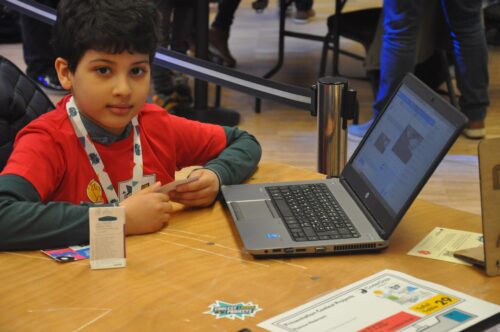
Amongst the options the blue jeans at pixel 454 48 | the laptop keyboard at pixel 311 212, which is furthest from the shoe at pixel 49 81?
the laptop keyboard at pixel 311 212

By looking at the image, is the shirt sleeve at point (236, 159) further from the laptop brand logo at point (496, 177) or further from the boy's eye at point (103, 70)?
the laptop brand logo at point (496, 177)

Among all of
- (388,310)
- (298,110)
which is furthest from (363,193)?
(298,110)

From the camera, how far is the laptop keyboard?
1.45m

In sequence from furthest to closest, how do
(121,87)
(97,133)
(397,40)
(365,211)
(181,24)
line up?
(181,24) → (397,40) → (97,133) → (121,87) → (365,211)

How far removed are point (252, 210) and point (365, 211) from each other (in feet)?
0.70

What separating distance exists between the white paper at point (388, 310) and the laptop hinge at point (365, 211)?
14cm

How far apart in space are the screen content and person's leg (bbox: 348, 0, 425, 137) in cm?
211

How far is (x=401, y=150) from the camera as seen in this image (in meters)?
1.48

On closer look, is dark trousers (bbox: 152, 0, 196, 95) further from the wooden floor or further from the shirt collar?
the shirt collar

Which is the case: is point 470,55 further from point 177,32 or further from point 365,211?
point 365,211

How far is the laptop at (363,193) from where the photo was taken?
4.57 feet

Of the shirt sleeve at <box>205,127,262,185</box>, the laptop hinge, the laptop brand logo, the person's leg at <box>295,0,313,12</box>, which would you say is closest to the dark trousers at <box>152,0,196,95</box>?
the person's leg at <box>295,0,313,12</box>

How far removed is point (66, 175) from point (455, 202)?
2.01m

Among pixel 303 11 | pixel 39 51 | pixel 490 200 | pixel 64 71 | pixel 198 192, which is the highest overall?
pixel 64 71
